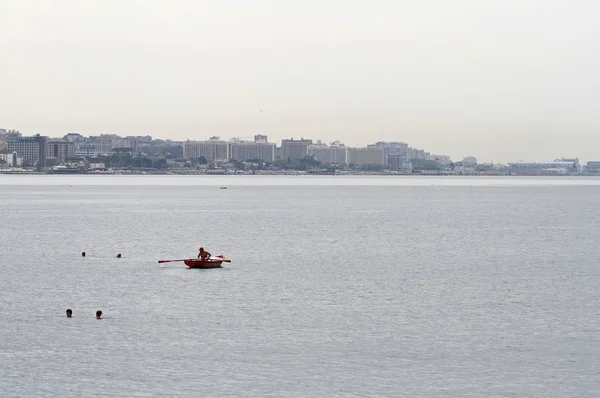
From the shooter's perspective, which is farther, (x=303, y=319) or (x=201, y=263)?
(x=201, y=263)

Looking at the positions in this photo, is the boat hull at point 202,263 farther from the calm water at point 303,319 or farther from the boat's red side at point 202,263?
the calm water at point 303,319

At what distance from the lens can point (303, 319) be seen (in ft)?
125

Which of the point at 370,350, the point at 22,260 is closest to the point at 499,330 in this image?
the point at 370,350

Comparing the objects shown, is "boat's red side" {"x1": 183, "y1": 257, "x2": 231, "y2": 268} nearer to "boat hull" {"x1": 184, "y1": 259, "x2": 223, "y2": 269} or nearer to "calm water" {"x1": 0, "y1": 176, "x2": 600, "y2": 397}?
"boat hull" {"x1": 184, "y1": 259, "x2": 223, "y2": 269}

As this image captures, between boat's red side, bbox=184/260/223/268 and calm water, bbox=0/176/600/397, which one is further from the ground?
boat's red side, bbox=184/260/223/268

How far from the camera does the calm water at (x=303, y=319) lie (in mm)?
28406

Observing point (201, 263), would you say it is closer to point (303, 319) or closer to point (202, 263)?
point (202, 263)

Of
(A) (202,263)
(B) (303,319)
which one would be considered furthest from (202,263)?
(B) (303,319)

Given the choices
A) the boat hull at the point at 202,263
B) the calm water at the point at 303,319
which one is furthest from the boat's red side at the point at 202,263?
the calm water at the point at 303,319

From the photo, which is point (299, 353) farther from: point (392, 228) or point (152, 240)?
point (392, 228)

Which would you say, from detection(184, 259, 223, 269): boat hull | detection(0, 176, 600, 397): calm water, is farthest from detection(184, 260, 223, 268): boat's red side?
detection(0, 176, 600, 397): calm water

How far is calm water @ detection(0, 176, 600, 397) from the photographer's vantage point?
28406mm

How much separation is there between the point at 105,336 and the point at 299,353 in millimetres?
7423

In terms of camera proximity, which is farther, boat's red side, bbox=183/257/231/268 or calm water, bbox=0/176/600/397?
boat's red side, bbox=183/257/231/268
